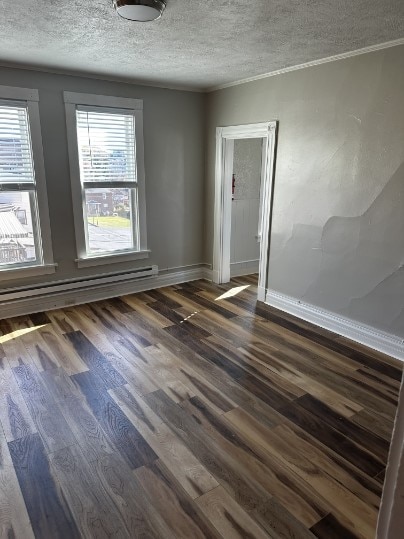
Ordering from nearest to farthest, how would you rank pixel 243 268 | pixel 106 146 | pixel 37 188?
pixel 37 188 → pixel 106 146 → pixel 243 268

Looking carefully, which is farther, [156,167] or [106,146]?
[156,167]

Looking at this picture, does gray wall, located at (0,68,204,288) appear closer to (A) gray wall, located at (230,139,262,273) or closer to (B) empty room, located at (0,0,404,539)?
(B) empty room, located at (0,0,404,539)

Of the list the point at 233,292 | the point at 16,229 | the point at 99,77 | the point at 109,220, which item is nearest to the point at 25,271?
the point at 16,229

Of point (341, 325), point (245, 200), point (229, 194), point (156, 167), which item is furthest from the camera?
point (245, 200)

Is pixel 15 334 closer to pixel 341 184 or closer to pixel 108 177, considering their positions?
pixel 108 177

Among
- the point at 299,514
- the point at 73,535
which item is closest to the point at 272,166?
the point at 299,514

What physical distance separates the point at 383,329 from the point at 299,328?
78cm

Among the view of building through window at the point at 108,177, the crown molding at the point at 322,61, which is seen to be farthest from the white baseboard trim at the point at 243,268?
the crown molding at the point at 322,61

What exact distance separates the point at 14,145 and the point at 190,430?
10.1 ft

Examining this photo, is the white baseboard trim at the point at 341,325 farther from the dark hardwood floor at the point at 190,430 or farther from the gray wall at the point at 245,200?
the gray wall at the point at 245,200

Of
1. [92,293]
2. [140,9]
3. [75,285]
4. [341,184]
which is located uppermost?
[140,9]

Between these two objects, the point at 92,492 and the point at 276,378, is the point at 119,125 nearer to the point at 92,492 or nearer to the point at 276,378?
the point at 276,378

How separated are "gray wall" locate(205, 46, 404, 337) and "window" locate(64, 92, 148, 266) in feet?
4.55

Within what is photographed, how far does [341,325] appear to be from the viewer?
344 centimetres
